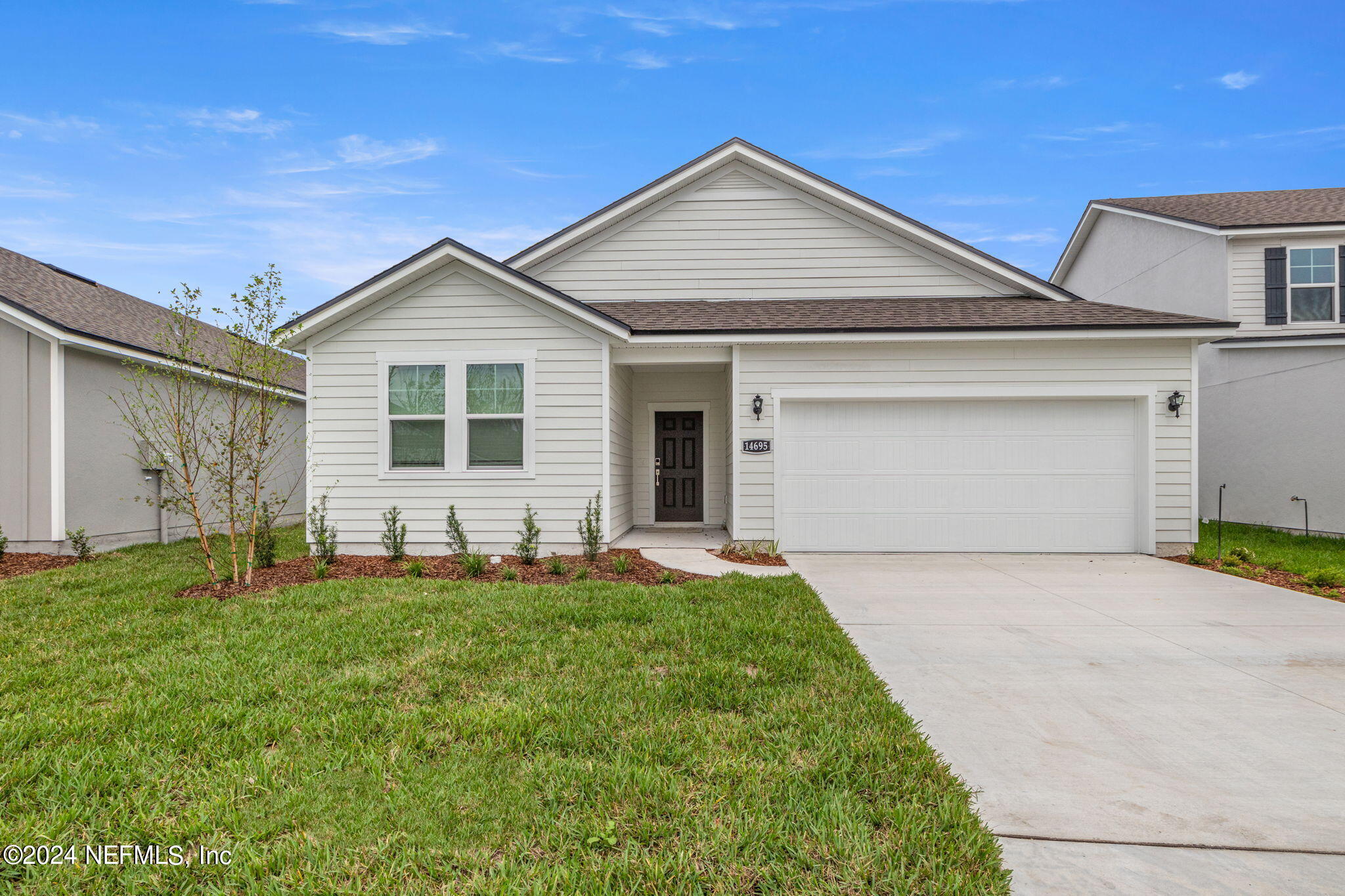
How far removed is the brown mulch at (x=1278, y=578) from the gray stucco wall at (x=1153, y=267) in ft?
22.3

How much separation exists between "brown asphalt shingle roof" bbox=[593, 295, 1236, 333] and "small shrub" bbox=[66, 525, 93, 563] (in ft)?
25.1

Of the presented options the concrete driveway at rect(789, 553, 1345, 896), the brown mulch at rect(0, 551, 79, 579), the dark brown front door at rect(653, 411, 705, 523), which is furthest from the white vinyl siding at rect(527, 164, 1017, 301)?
the brown mulch at rect(0, 551, 79, 579)

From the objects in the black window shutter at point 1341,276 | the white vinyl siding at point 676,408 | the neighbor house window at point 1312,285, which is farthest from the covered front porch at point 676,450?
the black window shutter at point 1341,276

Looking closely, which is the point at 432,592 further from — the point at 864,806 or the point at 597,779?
the point at 864,806

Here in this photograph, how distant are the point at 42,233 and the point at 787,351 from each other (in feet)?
73.9

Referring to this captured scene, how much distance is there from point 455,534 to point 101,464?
223 inches

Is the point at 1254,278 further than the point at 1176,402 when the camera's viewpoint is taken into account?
Yes

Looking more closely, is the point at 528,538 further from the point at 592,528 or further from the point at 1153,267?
the point at 1153,267

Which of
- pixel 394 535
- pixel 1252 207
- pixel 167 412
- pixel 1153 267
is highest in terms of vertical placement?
pixel 1252 207

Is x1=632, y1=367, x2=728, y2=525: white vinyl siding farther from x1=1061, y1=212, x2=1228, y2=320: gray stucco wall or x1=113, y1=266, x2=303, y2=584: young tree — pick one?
x1=1061, y1=212, x2=1228, y2=320: gray stucco wall

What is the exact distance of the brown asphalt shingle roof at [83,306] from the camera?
8609mm

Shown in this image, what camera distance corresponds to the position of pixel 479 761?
266 centimetres

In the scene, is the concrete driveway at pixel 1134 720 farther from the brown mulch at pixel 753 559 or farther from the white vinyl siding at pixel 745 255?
the white vinyl siding at pixel 745 255

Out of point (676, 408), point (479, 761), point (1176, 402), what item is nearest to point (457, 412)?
point (676, 408)
